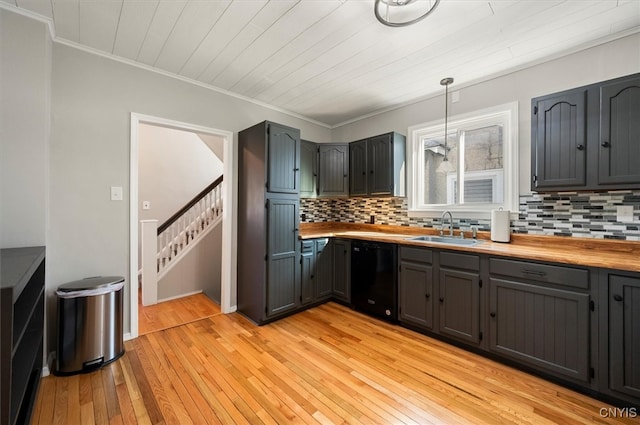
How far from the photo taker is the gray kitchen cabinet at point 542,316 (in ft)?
5.84

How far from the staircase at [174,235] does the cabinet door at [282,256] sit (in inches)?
47.9

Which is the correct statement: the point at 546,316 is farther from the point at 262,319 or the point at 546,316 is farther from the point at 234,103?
the point at 234,103

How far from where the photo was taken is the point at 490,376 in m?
1.97

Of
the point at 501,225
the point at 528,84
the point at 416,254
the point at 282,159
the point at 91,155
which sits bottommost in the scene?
the point at 416,254

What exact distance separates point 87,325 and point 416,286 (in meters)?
2.85

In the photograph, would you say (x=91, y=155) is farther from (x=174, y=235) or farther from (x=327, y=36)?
(x=327, y=36)

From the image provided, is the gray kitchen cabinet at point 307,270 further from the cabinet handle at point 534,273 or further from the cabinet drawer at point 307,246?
the cabinet handle at point 534,273

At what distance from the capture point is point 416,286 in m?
2.65

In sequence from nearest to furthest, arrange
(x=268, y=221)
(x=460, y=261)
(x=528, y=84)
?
(x=460, y=261), (x=528, y=84), (x=268, y=221)

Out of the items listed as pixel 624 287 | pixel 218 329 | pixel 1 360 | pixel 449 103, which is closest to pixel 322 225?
pixel 218 329

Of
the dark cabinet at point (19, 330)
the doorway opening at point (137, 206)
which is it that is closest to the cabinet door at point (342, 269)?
the doorway opening at point (137, 206)

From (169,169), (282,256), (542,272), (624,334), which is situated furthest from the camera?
(169,169)

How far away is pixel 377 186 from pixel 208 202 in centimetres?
265

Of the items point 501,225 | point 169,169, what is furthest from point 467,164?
point 169,169
